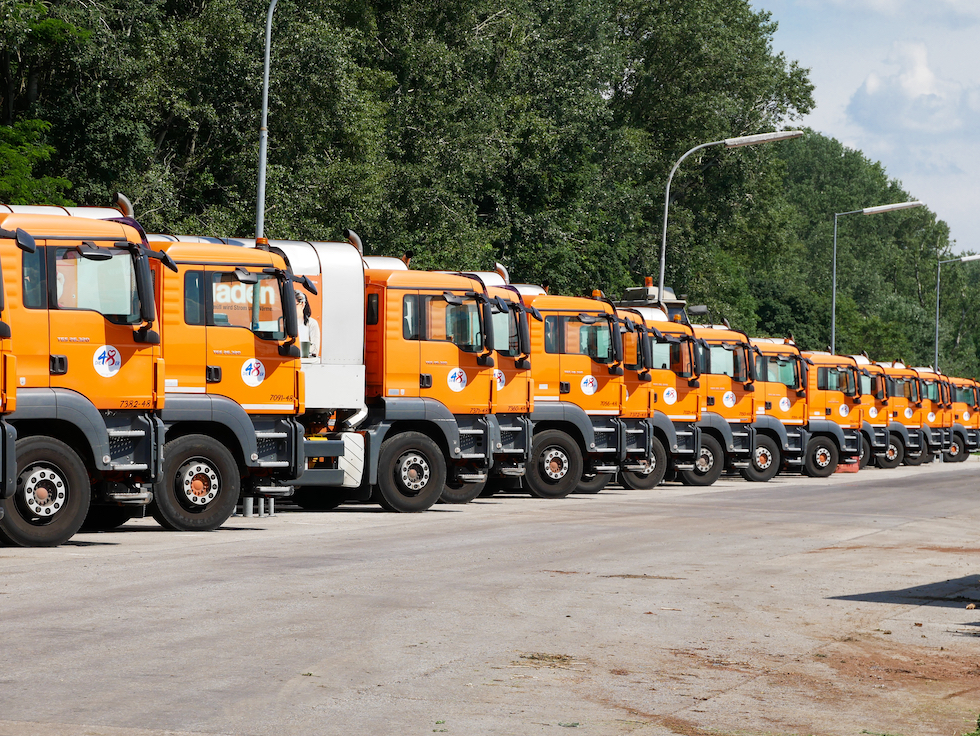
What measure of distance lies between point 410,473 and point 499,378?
2.42 metres

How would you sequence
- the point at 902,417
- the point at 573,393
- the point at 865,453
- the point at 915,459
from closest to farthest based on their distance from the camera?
the point at 573,393 → the point at 865,453 → the point at 902,417 → the point at 915,459

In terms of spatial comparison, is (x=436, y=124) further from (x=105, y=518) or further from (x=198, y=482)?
(x=198, y=482)

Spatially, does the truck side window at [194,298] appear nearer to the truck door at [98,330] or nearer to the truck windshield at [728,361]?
the truck door at [98,330]

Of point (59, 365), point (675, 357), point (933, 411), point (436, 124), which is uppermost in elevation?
point (436, 124)

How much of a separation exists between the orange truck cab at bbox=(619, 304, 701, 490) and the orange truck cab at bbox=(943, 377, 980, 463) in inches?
997

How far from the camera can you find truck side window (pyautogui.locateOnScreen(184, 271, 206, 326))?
674 inches

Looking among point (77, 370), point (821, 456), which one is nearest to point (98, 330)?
point (77, 370)

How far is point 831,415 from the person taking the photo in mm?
37062

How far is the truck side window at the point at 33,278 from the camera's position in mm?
14703

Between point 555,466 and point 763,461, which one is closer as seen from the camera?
point 555,466

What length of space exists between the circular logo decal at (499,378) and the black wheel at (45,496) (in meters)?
8.42

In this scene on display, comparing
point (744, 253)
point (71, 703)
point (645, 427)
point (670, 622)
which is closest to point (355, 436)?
point (645, 427)

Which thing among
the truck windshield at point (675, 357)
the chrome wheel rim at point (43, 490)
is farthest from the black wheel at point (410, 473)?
the truck windshield at point (675, 357)

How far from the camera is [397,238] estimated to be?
40.2 meters
